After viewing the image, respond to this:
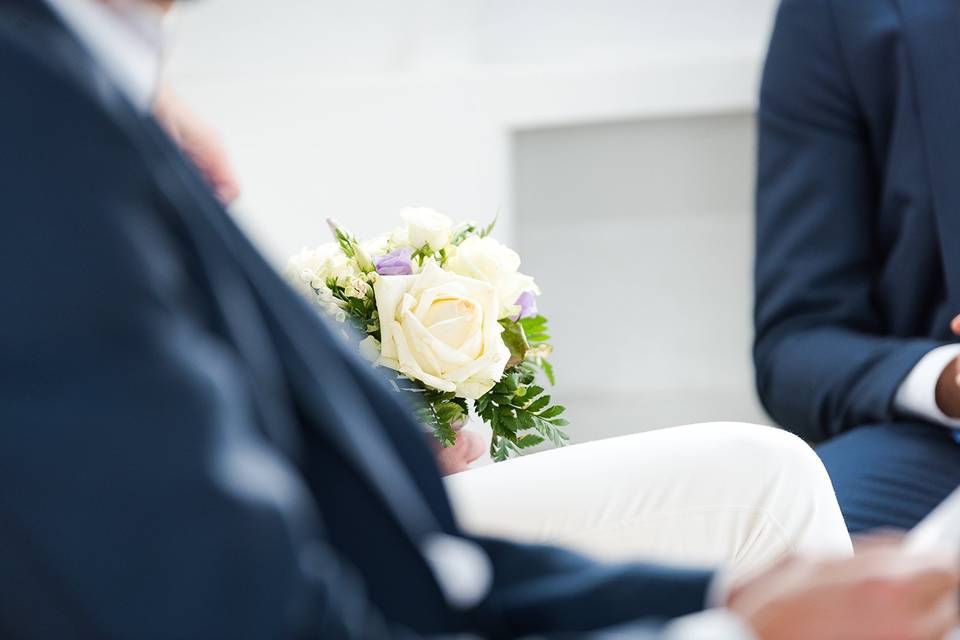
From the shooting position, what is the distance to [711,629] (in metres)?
0.49

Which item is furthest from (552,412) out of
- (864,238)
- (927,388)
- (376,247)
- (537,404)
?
(864,238)

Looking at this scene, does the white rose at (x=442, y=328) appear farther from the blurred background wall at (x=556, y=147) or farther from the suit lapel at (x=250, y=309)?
the blurred background wall at (x=556, y=147)

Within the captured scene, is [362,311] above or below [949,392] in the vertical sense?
above

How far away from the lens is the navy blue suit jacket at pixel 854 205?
1376 mm

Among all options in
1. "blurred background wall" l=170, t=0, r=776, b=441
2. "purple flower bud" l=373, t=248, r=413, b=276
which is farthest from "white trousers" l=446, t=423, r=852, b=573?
"blurred background wall" l=170, t=0, r=776, b=441

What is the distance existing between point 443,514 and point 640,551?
35cm

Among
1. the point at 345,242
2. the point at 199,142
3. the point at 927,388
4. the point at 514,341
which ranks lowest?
the point at 927,388

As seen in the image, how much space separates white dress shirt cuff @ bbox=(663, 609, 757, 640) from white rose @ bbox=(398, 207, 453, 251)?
0.67m

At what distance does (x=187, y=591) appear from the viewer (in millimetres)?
413

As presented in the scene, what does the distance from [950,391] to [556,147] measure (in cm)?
167

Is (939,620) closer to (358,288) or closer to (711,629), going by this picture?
(711,629)

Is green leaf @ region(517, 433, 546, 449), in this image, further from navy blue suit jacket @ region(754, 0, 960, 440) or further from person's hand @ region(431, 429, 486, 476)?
navy blue suit jacket @ region(754, 0, 960, 440)

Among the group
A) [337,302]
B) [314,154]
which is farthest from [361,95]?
[337,302]

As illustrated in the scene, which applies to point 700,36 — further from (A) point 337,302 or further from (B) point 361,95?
(A) point 337,302
